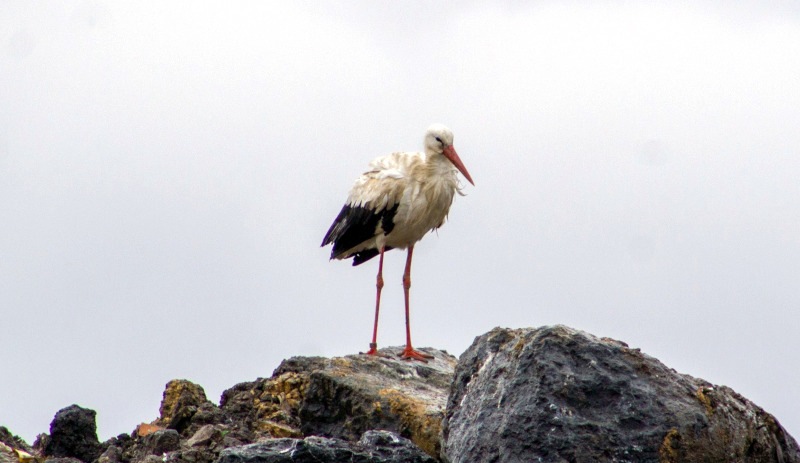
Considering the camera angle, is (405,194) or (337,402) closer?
(337,402)

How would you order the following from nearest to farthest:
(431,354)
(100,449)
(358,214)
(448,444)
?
(448,444), (100,449), (431,354), (358,214)

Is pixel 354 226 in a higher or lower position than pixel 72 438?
higher

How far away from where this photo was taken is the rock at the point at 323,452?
704 cm

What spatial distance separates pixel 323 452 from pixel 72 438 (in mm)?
2856

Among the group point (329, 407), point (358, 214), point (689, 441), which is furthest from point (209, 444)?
point (358, 214)

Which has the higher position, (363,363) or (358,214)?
(358,214)

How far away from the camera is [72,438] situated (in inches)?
363

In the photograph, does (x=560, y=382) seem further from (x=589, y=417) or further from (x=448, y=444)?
(x=448, y=444)

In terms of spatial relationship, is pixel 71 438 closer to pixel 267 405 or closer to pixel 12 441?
pixel 12 441

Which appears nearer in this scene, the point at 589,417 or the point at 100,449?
the point at 589,417

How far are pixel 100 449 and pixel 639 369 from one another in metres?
4.21

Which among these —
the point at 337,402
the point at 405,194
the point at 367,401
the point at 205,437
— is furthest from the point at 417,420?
the point at 405,194

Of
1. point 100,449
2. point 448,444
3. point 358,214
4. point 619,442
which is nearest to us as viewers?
point 619,442

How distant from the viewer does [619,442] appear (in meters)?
6.68
